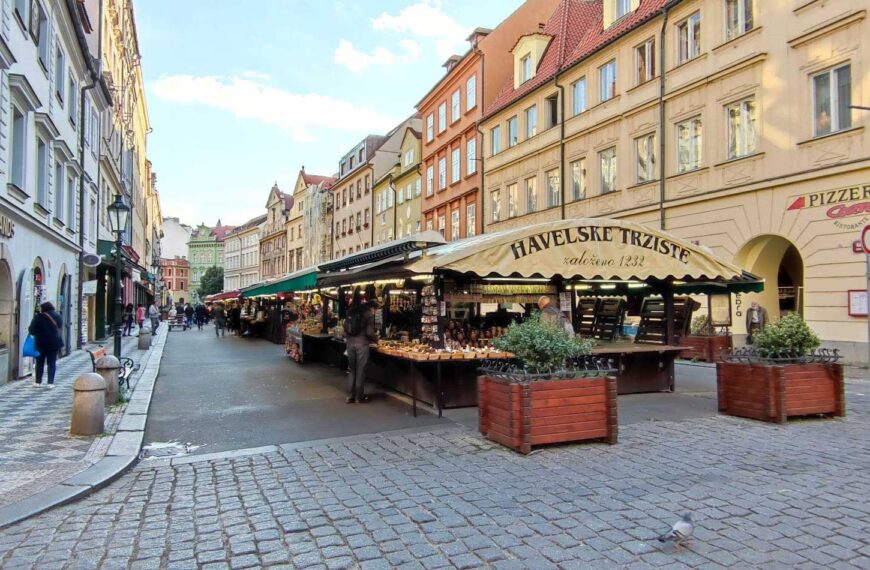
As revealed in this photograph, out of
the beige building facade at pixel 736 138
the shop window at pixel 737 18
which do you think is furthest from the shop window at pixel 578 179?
the shop window at pixel 737 18

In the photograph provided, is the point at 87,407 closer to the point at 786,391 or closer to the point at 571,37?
the point at 786,391

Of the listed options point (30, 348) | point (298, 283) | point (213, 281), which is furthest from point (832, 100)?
point (213, 281)

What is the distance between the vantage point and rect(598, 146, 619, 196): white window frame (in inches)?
898

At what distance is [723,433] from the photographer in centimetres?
723

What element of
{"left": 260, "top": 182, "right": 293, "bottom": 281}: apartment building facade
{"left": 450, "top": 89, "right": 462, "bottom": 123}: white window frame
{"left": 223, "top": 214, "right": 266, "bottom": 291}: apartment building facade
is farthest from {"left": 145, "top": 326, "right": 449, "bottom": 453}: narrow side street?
{"left": 223, "top": 214, "right": 266, "bottom": 291}: apartment building facade

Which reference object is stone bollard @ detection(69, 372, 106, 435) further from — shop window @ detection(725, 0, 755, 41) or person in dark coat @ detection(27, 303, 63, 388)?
shop window @ detection(725, 0, 755, 41)

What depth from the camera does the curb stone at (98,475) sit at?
480 centimetres

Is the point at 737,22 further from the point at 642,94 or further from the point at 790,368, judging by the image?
the point at 790,368

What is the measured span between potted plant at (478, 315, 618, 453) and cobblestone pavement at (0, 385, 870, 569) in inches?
7.9

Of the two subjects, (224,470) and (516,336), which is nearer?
(224,470)

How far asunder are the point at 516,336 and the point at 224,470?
10.7 feet

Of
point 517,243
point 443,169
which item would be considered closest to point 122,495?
point 517,243

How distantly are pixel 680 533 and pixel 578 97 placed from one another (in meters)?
23.6

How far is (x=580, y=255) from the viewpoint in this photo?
9.17 m
